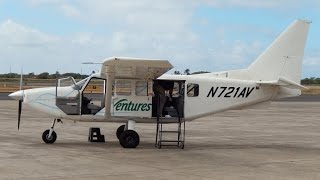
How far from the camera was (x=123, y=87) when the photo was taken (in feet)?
52.5

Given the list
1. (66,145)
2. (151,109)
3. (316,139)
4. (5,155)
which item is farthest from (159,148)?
(316,139)

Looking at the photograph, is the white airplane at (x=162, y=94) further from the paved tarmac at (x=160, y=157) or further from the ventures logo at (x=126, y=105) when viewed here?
the paved tarmac at (x=160, y=157)

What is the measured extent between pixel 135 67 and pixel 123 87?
4.80ft

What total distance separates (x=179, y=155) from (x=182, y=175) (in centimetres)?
336

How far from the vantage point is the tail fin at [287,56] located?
1678 cm

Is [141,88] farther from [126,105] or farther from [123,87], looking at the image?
[126,105]

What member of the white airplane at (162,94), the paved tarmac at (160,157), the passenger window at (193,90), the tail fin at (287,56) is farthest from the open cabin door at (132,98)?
the tail fin at (287,56)

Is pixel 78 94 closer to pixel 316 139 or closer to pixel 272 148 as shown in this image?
pixel 272 148

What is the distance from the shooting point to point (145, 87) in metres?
16.0

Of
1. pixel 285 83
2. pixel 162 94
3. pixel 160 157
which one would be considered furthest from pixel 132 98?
pixel 285 83

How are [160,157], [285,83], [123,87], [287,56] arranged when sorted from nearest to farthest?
[160,157]
[123,87]
[285,83]
[287,56]

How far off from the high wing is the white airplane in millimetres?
29

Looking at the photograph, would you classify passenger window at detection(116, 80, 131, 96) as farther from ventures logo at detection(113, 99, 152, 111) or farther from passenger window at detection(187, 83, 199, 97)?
passenger window at detection(187, 83, 199, 97)

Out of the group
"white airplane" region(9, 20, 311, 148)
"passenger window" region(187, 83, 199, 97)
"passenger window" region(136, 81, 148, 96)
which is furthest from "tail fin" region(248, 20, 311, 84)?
"passenger window" region(136, 81, 148, 96)
